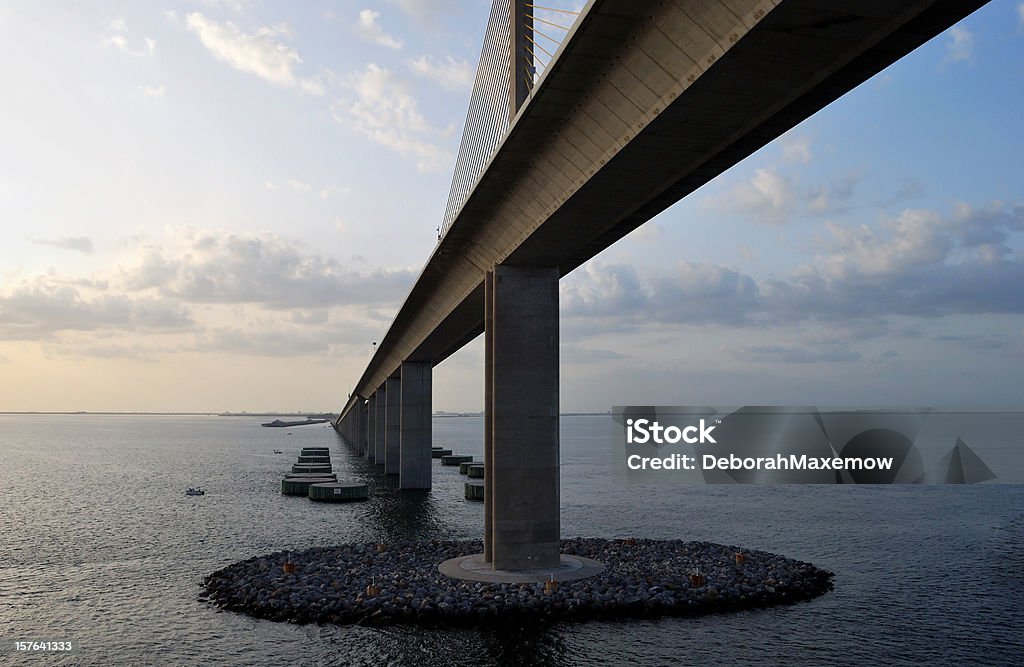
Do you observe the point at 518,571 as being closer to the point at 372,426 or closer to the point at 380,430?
the point at 380,430

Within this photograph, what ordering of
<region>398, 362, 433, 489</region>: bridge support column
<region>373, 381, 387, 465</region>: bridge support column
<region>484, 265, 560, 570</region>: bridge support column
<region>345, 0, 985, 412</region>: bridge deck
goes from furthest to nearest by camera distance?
<region>373, 381, 387, 465</region>: bridge support column < <region>398, 362, 433, 489</region>: bridge support column < <region>484, 265, 560, 570</region>: bridge support column < <region>345, 0, 985, 412</region>: bridge deck

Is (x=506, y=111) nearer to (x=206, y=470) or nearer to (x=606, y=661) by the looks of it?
(x=606, y=661)

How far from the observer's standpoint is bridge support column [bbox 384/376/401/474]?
94062mm

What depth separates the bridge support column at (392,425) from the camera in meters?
94.1

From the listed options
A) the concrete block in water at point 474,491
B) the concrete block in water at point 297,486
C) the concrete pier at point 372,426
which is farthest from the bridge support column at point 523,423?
the concrete pier at point 372,426

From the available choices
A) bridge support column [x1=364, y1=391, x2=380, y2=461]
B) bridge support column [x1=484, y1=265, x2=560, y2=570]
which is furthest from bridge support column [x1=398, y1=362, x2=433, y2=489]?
bridge support column [x1=484, y1=265, x2=560, y2=570]

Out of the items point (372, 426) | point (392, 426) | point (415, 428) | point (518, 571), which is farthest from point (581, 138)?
point (372, 426)

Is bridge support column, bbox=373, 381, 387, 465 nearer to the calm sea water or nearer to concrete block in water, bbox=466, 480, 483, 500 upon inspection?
the calm sea water

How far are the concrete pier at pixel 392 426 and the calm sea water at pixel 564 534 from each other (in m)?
2.16

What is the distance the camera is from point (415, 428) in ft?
255

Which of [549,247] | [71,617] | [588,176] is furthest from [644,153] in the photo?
[71,617]

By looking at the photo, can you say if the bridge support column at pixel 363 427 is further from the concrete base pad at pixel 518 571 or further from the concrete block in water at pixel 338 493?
the concrete base pad at pixel 518 571

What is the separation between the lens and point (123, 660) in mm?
27109

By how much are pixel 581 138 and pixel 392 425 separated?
75.8 meters
